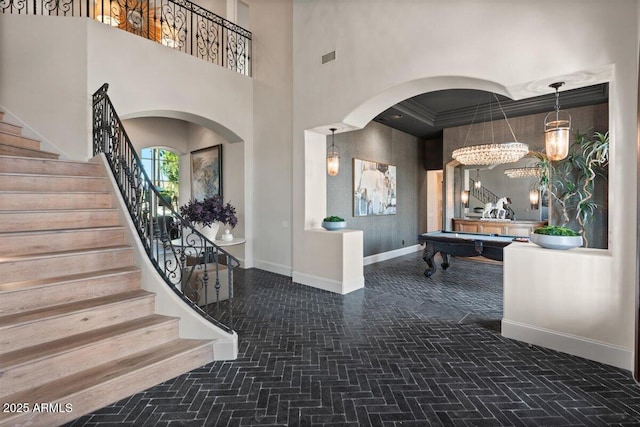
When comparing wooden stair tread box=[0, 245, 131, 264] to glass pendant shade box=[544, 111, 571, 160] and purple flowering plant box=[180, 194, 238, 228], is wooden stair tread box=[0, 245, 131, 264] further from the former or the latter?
glass pendant shade box=[544, 111, 571, 160]

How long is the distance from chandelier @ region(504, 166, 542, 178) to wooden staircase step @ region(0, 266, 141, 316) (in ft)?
30.9

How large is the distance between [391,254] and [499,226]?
9.58ft

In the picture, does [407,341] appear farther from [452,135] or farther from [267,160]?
[452,135]

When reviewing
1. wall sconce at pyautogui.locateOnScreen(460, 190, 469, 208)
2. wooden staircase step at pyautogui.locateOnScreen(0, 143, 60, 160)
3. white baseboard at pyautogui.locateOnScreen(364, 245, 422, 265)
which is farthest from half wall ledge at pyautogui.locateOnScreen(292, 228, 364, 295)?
wall sconce at pyautogui.locateOnScreen(460, 190, 469, 208)

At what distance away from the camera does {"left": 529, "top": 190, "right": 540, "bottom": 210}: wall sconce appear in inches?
321

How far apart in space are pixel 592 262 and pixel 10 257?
5.48 metres

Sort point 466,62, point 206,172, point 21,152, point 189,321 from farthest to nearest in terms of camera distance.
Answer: point 206,172 < point 21,152 < point 466,62 < point 189,321

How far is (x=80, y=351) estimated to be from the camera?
2.34 m

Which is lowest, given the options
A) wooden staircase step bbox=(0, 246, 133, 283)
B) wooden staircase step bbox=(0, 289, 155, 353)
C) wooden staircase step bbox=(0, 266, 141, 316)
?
wooden staircase step bbox=(0, 289, 155, 353)

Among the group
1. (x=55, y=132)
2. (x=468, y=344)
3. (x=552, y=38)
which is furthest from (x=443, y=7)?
(x=55, y=132)

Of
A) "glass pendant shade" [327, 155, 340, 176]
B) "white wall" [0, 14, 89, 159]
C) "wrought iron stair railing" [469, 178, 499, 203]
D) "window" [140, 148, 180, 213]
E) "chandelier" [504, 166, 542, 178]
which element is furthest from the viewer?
"window" [140, 148, 180, 213]

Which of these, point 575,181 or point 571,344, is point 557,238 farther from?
point 575,181

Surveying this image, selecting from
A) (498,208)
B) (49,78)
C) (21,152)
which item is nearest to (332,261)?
(21,152)

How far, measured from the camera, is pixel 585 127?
6.72m
